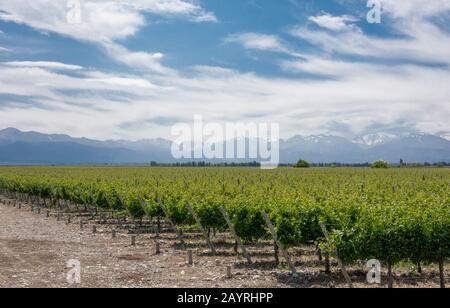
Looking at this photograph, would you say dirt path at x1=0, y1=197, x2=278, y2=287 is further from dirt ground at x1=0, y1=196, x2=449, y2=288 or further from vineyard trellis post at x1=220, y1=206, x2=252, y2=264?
vineyard trellis post at x1=220, y1=206, x2=252, y2=264

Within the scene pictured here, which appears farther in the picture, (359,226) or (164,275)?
(164,275)

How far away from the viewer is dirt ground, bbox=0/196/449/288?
15875 mm

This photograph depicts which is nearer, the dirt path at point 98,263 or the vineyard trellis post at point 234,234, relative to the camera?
the dirt path at point 98,263

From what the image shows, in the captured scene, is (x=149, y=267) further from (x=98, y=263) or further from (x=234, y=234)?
(x=234, y=234)

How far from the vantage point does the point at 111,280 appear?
16.1 m

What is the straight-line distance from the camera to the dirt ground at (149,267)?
1588cm

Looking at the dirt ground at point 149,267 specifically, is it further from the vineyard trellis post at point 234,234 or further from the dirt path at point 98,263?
the vineyard trellis post at point 234,234

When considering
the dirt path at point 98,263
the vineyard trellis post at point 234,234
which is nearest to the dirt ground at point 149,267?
the dirt path at point 98,263

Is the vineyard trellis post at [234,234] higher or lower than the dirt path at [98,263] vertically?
higher

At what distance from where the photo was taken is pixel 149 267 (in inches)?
722
